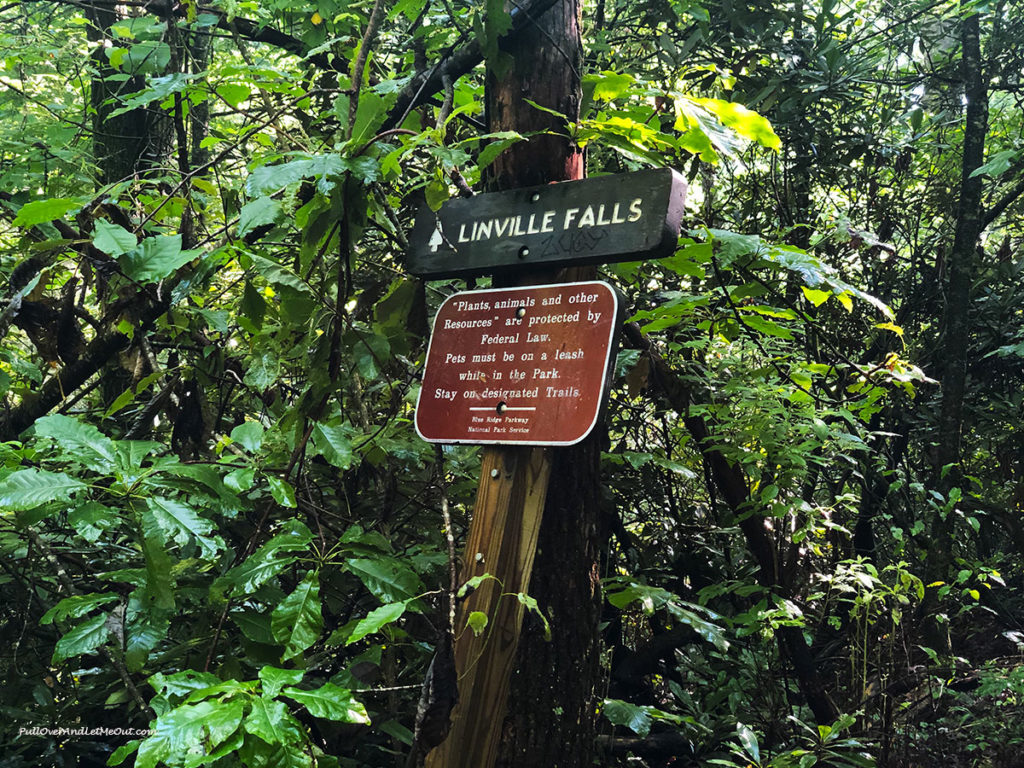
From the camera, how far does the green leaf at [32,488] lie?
175 cm

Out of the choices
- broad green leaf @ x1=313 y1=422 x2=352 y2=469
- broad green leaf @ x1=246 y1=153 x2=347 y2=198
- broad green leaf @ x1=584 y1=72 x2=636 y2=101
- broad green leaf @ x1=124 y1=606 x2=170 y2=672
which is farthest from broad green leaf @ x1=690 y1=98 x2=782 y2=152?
broad green leaf @ x1=124 y1=606 x2=170 y2=672

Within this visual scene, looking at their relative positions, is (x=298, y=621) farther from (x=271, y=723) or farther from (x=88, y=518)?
(x=88, y=518)

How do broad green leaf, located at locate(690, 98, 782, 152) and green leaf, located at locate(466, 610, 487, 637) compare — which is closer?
green leaf, located at locate(466, 610, 487, 637)

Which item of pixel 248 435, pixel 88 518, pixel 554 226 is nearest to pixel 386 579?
pixel 248 435

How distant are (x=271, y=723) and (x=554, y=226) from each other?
4.46 ft

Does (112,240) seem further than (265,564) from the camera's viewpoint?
Yes

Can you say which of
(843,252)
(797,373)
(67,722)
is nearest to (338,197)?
(67,722)

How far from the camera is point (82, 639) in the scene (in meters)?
2.00

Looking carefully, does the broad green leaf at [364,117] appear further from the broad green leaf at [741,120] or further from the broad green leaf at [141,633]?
the broad green leaf at [141,633]

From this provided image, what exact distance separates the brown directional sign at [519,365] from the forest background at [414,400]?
0.66 ft

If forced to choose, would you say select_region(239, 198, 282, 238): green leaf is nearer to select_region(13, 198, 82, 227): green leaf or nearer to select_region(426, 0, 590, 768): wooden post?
select_region(13, 198, 82, 227): green leaf

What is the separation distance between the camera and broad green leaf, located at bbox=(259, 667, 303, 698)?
5.15ft

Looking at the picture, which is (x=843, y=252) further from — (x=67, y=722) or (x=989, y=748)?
(x=67, y=722)

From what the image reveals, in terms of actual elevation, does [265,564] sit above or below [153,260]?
below
